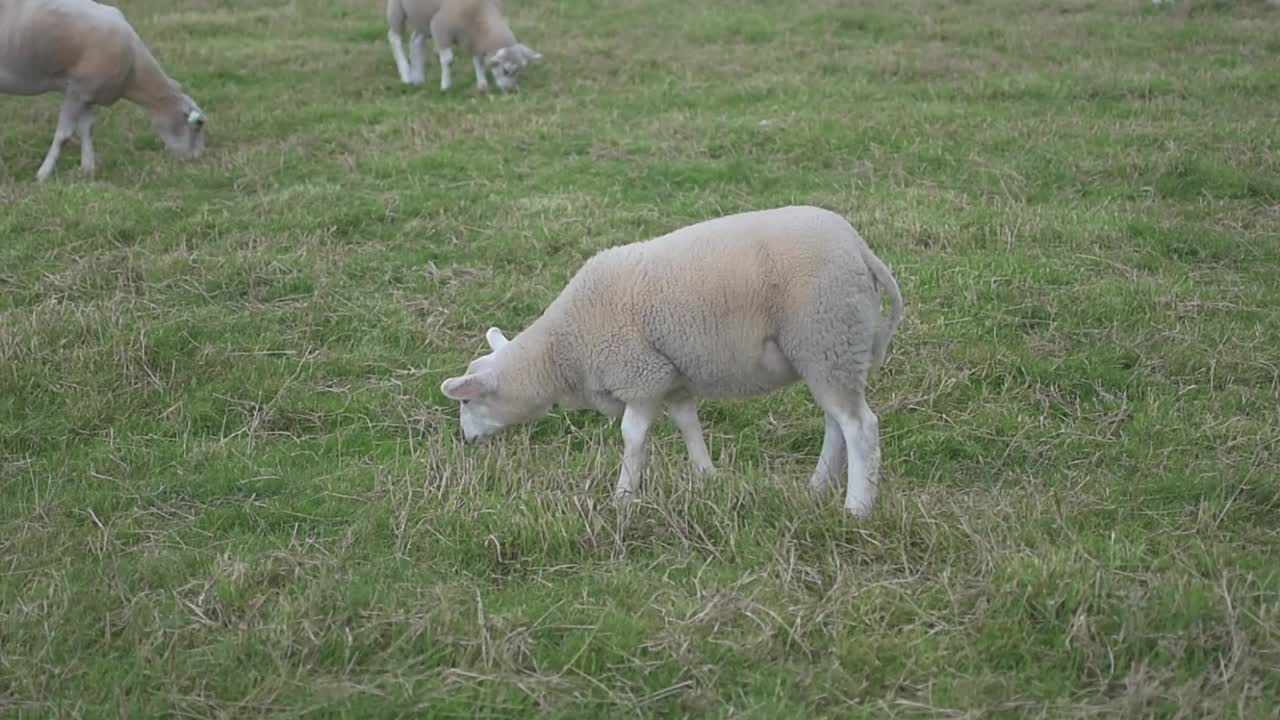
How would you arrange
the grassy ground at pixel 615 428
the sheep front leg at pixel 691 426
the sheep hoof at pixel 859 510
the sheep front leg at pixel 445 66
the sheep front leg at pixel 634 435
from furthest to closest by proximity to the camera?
the sheep front leg at pixel 445 66 → the sheep front leg at pixel 691 426 → the sheep front leg at pixel 634 435 → the sheep hoof at pixel 859 510 → the grassy ground at pixel 615 428

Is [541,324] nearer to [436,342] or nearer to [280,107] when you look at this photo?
[436,342]

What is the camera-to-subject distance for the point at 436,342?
6664 mm

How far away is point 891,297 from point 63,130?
7437mm

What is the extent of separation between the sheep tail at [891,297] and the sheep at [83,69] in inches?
275

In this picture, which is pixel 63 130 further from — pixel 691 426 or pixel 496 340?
pixel 691 426

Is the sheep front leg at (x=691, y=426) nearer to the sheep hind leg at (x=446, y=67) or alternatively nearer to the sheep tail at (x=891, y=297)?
the sheep tail at (x=891, y=297)

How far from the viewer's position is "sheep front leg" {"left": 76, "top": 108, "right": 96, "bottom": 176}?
989 cm

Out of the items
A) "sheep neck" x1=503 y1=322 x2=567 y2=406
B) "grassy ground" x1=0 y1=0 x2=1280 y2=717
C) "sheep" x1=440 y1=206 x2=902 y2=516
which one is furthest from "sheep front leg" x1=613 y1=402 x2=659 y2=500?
"sheep neck" x1=503 y1=322 x2=567 y2=406

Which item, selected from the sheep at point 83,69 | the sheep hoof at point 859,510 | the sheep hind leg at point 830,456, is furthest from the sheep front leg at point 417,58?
the sheep hoof at point 859,510

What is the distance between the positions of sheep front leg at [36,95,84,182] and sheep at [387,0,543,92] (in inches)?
131

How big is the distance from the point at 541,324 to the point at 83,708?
2225mm

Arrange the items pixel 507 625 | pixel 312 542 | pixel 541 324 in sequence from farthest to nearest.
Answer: pixel 541 324 → pixel 312 542 → pixel 507 625

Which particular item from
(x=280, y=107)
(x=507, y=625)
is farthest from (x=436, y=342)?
(x=280, y=107)

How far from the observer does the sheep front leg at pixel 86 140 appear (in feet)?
32.4
